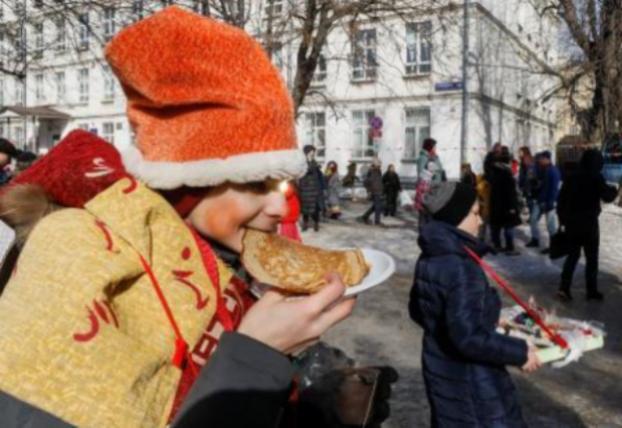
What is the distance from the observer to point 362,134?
26.7m

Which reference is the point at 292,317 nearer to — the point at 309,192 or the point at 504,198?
the point at 504,198

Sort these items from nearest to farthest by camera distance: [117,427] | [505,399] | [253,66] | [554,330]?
[117,427]
[253,66]
[505,399]
[554,330]

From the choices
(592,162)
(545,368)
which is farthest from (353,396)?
(592,162)

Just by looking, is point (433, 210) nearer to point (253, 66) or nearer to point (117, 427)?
point (253, 66)

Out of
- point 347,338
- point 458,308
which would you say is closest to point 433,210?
point 458,308

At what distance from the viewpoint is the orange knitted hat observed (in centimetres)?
118

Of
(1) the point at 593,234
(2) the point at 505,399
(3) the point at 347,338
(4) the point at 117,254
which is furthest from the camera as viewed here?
(1) the point at 593,234

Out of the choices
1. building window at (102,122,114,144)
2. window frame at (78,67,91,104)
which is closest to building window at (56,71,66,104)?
window frame at (78,67,91,104)

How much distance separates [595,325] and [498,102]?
26.1m

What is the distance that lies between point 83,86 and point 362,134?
17532 mm

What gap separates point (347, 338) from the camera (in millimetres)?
6109

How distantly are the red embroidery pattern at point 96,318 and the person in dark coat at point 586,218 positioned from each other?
7.47 metres

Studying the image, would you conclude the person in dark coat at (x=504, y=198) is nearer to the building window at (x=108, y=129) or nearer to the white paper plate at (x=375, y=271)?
the white paper plate at (x=375, y=271)

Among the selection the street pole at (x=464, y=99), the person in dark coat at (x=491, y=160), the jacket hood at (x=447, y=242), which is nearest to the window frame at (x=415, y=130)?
the street pole at (x=464, y=99)
